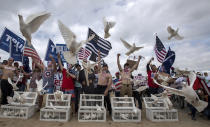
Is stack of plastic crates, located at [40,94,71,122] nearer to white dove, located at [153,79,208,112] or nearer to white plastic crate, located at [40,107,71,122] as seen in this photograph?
white plastic crate, located at [40,107,71,122]

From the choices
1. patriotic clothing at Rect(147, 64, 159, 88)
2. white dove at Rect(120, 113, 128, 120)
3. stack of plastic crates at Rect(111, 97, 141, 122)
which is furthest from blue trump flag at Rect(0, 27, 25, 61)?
patriotic clothing at Rect(147, 64, 159, 88)

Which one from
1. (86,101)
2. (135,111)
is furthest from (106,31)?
(135,111)

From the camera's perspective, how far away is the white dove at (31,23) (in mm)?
4242

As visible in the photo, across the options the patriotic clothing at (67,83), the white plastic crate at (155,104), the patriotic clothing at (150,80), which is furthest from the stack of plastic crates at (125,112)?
the patriotic clothing at (67,83)

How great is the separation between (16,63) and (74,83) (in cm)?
303

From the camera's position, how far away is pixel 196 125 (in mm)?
4379

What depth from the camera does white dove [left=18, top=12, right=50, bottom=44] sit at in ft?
13.9

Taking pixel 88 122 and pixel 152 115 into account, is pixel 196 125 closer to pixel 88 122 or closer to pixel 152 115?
pixel 152 115

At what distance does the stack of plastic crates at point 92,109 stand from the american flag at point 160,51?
4119 mm

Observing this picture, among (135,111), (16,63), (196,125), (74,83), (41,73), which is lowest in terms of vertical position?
(196,125)

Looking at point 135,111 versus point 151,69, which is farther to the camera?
point 151,69

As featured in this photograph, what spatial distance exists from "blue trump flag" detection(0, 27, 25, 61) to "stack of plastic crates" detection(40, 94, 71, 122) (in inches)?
130

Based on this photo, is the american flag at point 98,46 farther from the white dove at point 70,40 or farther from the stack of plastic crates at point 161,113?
the stack of plastic crates at point 161,113

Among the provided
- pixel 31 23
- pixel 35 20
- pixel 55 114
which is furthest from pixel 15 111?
pixel 35 20
